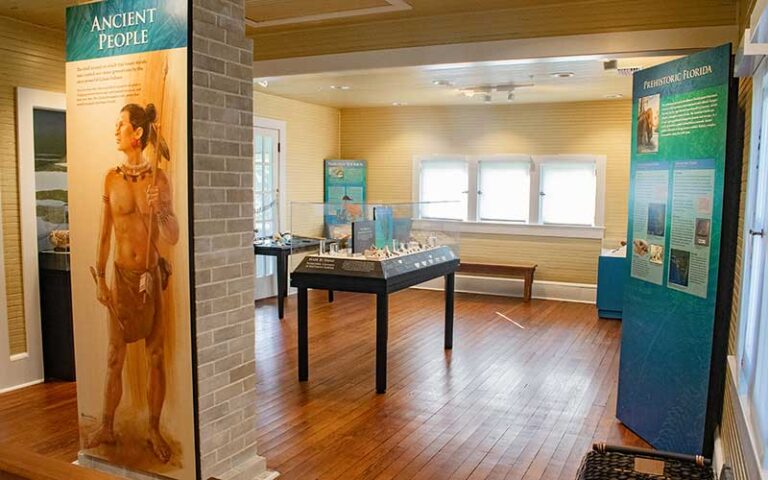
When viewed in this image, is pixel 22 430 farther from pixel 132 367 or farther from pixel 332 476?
pixel 332 476

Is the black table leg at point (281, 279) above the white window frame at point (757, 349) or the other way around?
the other way around

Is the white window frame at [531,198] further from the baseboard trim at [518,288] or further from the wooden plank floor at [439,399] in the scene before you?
the wooden plank floor at [439,399]

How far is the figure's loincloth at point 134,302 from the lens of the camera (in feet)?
10.1

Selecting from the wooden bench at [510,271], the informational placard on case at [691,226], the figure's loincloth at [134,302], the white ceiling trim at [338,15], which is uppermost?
the white ceiling trim at [338,15]

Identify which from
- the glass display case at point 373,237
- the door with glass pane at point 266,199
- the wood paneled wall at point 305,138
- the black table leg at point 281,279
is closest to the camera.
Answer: the glass display case at point 373,237

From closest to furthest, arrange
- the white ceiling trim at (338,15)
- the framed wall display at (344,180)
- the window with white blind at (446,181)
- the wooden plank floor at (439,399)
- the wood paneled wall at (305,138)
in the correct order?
the wooden plank floor at (439,399) → the white ceiling trim at (338,15) → the wood paneled wall at (305,138) → the window with white blind at (446,181) → the framed wall display at (344,180)

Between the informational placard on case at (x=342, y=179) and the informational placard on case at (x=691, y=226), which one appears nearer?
the informational placard on case at (x=691, y=226)

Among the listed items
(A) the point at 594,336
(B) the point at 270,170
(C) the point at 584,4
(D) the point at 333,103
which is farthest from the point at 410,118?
(C) the point at 584,4

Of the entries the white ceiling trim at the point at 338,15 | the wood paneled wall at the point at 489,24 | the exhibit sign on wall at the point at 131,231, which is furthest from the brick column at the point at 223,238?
the wood paneled wall at the point at 489,24

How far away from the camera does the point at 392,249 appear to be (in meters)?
5.32

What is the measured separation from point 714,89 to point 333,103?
666 cm

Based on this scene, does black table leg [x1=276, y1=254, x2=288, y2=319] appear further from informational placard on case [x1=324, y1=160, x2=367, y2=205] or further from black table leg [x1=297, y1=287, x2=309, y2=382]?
Result: informational placard on case [x1=324, y1=160, x2=367, y2=205]

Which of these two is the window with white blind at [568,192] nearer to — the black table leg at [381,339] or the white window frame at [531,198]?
the white window frame at [531,198]

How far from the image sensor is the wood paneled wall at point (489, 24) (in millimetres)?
4219
